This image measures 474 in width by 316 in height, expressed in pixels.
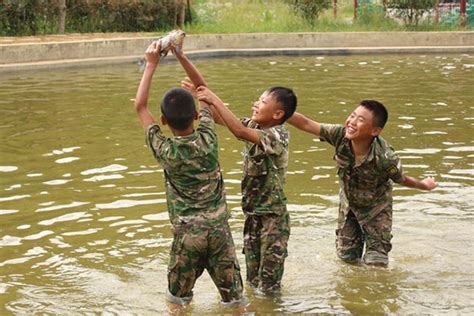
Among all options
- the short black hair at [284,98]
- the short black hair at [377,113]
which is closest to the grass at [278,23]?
the short black hair at [377,113]

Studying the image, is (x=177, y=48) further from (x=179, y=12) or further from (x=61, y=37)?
(x=179, y=12)

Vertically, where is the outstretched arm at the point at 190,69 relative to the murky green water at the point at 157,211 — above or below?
above

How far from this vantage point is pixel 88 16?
26.4 meters

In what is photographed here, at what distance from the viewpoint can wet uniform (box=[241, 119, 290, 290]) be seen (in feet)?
19.1

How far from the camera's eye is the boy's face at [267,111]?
582cm

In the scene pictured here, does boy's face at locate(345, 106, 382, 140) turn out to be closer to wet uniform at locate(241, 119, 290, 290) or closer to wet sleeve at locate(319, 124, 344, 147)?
wet sleeve at locate(319, 124, 344, 147)

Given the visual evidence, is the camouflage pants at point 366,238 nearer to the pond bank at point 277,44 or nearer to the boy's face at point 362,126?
the boy's face at point 362,126

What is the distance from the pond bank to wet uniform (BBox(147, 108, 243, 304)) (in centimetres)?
1608

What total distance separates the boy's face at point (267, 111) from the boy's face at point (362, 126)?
27.5 inches

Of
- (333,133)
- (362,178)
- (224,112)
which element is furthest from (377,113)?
(224,112)

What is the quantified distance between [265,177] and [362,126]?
0.90m

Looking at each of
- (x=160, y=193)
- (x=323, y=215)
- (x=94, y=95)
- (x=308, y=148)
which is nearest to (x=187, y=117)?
(x=323, y=215)

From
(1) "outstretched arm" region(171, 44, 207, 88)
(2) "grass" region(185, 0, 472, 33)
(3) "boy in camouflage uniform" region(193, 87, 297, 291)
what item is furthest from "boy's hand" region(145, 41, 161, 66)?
(2) "grass" region(185, 0, 472, 33)

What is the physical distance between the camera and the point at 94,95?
16031 mm
